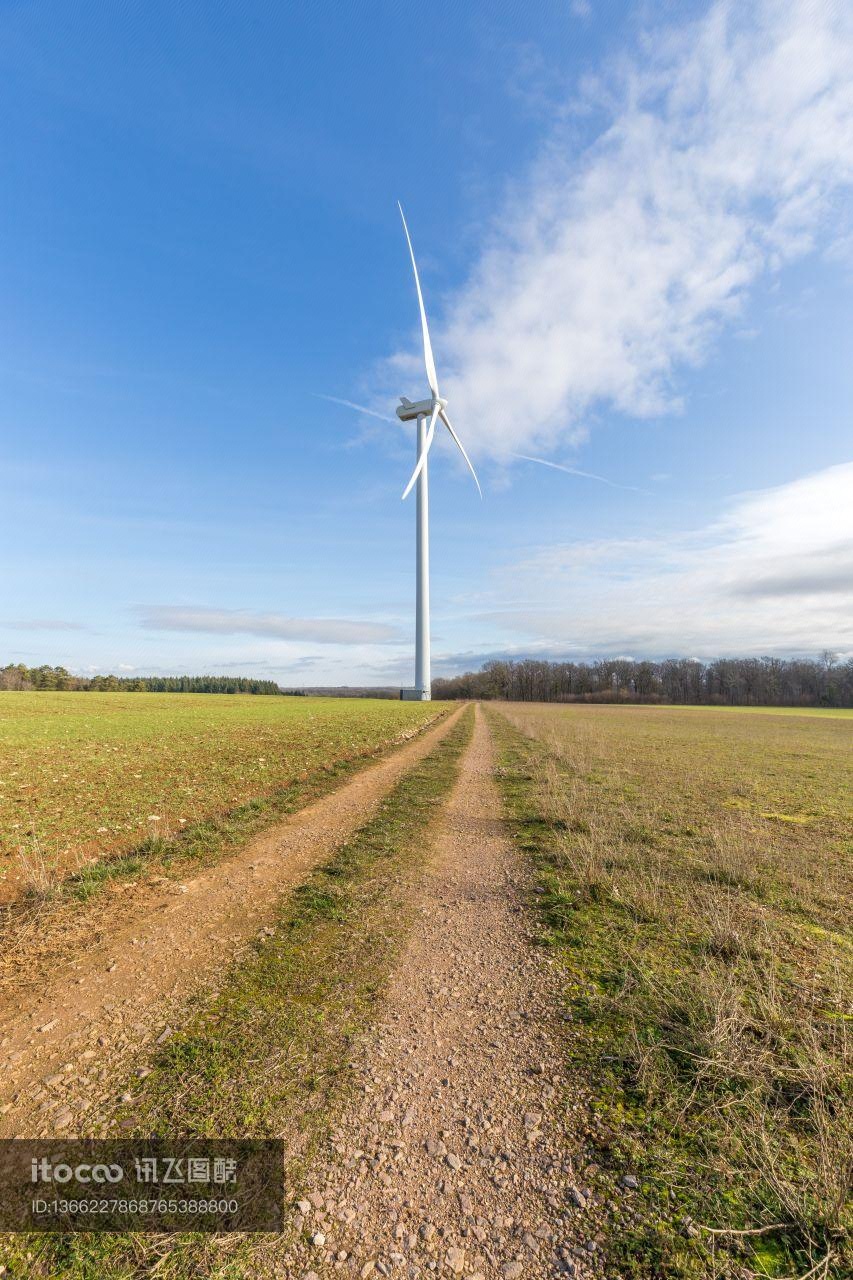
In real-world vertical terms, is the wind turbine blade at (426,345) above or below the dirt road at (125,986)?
above

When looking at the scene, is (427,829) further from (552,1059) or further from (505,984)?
(552,1059)

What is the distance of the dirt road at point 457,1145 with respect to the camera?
3.13 m

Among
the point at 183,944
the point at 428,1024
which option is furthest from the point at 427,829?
the point at 428,1024

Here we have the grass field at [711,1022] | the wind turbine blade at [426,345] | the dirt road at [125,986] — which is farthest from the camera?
Answer: the wind turbine blade at [426,345]

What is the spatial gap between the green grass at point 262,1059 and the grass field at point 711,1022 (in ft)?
7.59

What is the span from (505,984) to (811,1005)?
3459mm

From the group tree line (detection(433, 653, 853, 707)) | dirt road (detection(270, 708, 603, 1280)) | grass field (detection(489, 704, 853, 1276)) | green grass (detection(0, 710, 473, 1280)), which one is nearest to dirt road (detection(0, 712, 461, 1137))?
green grass (detection(0, 710, 473, 1280))

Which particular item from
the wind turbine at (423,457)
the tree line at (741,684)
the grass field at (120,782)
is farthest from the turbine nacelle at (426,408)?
the tree line at (741,684)

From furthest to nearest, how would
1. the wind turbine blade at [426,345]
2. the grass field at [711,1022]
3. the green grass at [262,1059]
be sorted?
the wind turbine blade at [426,345] < the grass field at [711,1022] < the green grass at [262,1059]

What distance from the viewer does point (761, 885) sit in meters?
9.30

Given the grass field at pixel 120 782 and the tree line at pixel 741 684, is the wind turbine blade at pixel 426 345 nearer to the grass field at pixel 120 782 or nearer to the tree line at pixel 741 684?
the grass field at pixel 120 782

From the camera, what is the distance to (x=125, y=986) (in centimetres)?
608

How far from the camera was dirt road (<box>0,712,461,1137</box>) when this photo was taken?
445cm

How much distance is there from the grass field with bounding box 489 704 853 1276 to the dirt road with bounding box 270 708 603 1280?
376 millimetres
